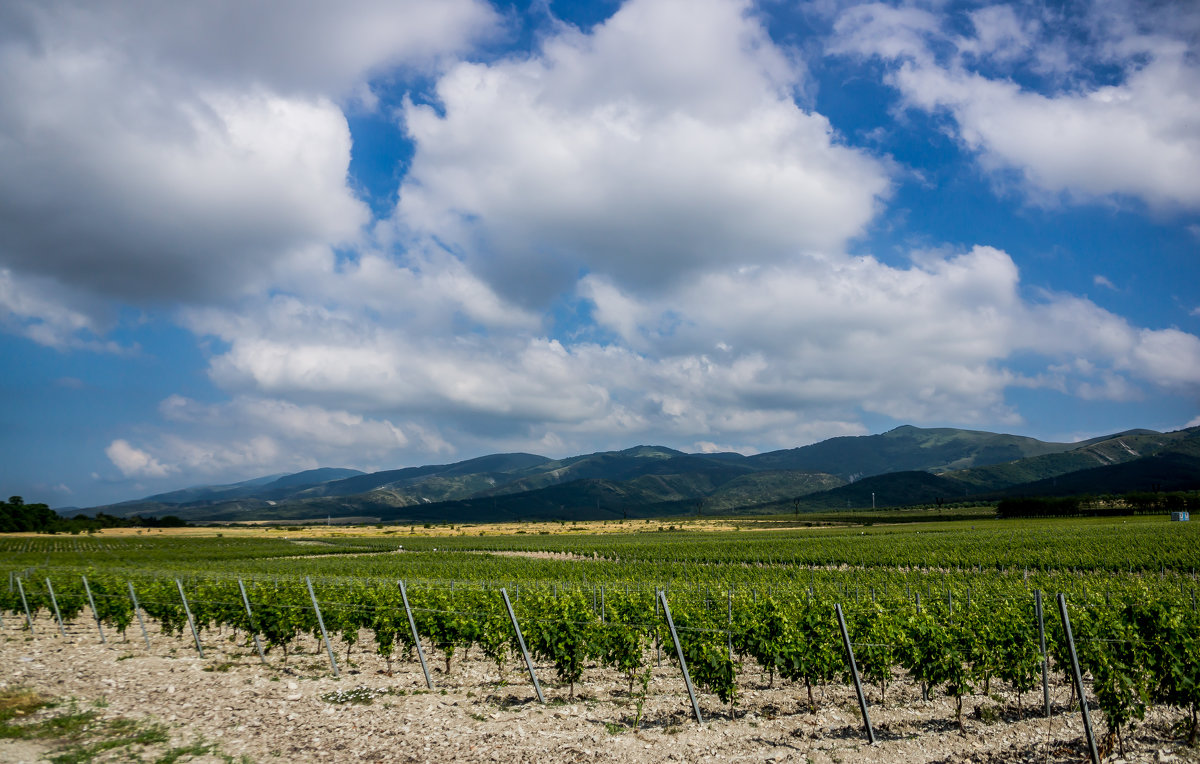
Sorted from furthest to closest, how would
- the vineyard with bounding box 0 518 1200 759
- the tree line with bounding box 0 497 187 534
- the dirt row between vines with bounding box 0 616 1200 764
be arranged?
the tree line with bounding box 0 497 187 534 → the vineyard with bounding box 0 518 1200 759 → the dirt row between vines with bounding box 0 616 1200 764

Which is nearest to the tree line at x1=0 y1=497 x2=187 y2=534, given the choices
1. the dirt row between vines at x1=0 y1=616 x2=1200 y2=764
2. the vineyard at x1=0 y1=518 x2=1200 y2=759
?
the vineyard at x1=0 y1=518 x2=1200 y2=759

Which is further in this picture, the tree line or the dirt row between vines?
the tree line

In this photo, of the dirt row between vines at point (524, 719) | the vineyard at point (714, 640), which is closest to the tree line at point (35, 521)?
the vineyard at point (714, 640)

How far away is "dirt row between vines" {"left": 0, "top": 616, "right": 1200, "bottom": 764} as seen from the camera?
11.1m

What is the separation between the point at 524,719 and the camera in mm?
13047

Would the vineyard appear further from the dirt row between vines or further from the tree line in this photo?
the tree line

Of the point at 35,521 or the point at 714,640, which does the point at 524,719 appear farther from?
the point at 35,521

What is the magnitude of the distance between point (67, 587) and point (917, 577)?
46.2 meters

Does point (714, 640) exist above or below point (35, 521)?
below

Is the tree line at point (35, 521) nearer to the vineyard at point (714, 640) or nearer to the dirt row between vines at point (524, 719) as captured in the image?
the vineyard at point (714, 640)

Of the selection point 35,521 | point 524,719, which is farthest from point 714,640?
point 35,521

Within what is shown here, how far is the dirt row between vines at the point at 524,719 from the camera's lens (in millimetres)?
11148

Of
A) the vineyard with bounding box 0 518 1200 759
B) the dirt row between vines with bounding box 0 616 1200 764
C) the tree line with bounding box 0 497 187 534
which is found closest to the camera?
the dirt row between vines with bounding box 0 616 1200 764

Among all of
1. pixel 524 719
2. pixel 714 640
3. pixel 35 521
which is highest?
pixel 35 521
